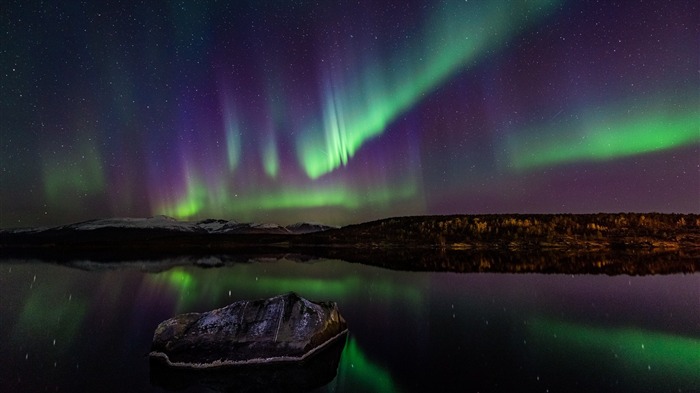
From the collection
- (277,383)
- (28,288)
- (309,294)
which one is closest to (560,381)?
(277,383)

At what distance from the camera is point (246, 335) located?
14.9 meters

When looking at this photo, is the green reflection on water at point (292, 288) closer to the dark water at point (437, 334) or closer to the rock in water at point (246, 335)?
the dark water at point (437, 334)

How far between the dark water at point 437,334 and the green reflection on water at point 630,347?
52 millimetres

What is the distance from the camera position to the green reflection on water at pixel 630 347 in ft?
48.3

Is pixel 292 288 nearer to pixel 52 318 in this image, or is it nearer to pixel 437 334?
pixel 52 318

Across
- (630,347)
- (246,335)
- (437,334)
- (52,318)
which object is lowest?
(630,347)

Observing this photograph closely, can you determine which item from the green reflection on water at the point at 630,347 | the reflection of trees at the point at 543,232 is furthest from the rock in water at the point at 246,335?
the reflection of trees at the point at 543,232

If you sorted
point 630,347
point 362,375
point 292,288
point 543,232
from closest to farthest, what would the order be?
point 362,375
point 630,347
point 292,288
point 543,232

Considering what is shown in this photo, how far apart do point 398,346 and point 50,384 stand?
12612mm

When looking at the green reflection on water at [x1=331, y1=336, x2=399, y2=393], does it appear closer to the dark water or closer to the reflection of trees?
the dark water

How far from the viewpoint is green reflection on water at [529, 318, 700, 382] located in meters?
14.7

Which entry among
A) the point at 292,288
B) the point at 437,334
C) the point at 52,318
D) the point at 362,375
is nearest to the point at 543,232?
the point at 292,288

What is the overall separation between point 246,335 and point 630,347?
1560 cm

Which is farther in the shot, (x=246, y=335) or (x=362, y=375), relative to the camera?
(x=246, y=335)
